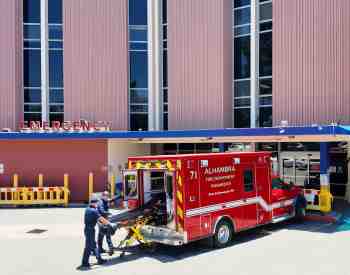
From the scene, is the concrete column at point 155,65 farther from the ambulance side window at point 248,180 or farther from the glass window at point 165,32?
the ambulance side window at point 248,180

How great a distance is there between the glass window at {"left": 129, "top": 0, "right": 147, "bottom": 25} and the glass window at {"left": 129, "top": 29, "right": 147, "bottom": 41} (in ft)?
1.55

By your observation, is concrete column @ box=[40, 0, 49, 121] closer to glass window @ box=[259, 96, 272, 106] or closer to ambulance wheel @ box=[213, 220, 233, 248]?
glass window @ box=[259, 96, 272, 106]

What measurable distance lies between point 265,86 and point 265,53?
5.73 ft

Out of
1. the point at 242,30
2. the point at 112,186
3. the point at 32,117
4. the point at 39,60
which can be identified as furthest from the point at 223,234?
the point at 39,60

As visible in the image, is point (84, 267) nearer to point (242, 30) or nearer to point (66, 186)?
point (66, 186)

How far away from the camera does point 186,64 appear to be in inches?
926

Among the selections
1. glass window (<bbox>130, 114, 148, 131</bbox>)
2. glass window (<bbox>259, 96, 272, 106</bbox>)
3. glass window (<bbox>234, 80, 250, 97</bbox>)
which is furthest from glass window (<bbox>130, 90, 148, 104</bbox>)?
glass window (<bbox>259, 96, 272, 106</bbox>)

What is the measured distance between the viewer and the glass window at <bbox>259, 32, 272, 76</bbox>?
22.2 m

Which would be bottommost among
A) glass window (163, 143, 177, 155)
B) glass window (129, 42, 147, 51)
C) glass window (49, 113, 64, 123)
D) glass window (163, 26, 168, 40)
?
glass window (163, 143, 177, 155)

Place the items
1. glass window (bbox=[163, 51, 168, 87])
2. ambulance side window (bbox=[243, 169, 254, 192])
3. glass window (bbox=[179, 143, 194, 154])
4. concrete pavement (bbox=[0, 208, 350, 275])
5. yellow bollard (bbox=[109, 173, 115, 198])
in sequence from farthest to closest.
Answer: glass window (bbox=[179, 143, 194, 154]) < glass window (bbox=[163, 51, 168, 87]) < yellow bollard (bbox=[109, 173, 115, 198]) < ambulance side window (bbox=[243, 169, 254, 192]) < concrete pavement (bbox=[0, 208, 350, 275])

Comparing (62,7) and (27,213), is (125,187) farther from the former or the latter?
(62,7)

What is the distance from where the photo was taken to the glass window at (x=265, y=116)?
72.2 feet

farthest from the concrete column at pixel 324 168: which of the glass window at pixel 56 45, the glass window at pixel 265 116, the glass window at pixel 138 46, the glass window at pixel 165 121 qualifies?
the glass window at pixel 56 45

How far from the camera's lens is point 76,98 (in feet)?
79.8
